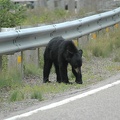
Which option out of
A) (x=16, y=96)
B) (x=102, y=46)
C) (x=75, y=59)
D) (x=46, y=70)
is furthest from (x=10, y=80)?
(x=102, y=46)

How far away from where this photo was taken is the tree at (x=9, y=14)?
15695 millimetres

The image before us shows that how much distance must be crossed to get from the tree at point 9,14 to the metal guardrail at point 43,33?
2.03m

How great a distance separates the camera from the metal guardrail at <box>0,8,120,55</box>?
36.4 ft

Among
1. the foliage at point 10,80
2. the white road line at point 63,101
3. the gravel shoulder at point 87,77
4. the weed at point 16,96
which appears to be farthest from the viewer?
the foliage at point 10,80

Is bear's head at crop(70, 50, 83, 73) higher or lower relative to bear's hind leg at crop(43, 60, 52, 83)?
higher

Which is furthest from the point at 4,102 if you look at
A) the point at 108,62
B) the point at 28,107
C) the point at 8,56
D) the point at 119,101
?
the point at 108,62

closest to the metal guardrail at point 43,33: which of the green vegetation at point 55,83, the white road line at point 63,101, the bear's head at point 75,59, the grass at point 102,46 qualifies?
the grass at point 102,46

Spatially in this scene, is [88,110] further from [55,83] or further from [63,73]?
[55,83]

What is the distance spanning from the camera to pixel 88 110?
833 cm

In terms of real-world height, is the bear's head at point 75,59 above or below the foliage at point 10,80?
above

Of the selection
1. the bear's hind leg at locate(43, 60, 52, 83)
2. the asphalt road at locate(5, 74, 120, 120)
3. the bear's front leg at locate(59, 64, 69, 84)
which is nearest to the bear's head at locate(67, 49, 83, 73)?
the bear's front leg at locate(59, 64, 69, 84)

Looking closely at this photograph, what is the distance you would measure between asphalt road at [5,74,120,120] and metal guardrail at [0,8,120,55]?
223cm

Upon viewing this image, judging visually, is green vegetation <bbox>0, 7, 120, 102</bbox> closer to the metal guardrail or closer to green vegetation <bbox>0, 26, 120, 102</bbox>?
green vegetation <bbox>0, 26, 120, 102</bbox>

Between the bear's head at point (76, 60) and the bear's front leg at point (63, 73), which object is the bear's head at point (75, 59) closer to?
the bear's head at point (76, 60)
